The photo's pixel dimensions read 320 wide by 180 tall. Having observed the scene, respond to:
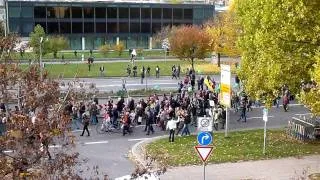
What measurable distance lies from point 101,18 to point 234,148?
59.6 m

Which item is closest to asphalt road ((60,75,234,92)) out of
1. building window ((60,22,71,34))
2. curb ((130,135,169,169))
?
curb ((130,135,169,169))

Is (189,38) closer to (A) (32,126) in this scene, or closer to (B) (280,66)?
(B) (280,66)

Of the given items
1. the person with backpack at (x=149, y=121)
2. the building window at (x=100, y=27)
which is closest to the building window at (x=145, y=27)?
the building window at (x=100, y=27)

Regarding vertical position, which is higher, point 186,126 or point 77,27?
point 77,27

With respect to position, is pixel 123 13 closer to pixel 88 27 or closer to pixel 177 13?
pixel 88 27

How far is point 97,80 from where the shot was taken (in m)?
A: 45.6

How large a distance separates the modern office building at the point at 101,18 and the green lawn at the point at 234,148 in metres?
54.6

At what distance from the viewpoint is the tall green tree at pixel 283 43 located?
64.7 ft

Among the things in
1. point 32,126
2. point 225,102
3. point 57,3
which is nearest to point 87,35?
point 57,3

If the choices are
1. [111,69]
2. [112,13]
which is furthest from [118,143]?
[112,13]

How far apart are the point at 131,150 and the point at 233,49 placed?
28.9m

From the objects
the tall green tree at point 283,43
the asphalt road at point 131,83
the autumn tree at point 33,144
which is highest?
the tall green tree at point 283,43

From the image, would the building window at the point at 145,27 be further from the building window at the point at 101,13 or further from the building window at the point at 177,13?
the building window at the point at 101,13

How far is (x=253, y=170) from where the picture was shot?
65.0ft
